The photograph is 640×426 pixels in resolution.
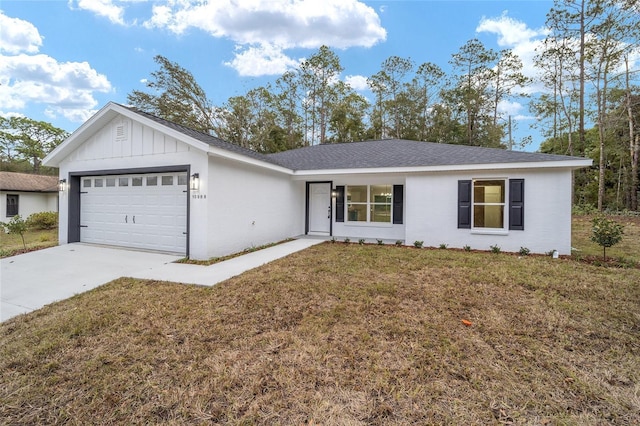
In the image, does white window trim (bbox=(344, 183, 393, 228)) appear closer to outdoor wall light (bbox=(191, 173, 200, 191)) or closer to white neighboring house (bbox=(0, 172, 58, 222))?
outdoor wall light (bbox=(191, 173, 200, 191))

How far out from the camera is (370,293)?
440 cm

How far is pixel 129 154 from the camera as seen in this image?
7.58 metres

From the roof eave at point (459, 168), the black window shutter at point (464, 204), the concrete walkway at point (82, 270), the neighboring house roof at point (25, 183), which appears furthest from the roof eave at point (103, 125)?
the neighboring house roof at point (25, 183)

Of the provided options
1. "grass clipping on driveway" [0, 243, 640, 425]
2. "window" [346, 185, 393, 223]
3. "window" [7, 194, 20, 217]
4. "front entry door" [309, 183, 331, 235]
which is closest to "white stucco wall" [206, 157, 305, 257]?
"front entry door" [309, 183, 331, 235]

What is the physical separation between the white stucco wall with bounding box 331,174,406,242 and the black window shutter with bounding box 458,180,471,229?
1.99m

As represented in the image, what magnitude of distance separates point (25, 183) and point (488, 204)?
25.9 metres

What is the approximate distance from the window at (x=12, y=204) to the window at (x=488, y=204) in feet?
81.6

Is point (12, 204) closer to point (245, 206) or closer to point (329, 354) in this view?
point (245, 206)

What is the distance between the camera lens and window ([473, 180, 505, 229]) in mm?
8102

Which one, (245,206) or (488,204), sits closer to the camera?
(245,206)

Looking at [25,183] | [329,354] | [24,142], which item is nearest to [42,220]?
[25,183]

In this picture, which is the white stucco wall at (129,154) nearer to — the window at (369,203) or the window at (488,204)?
the window at (369,203)

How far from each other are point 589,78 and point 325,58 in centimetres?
1720

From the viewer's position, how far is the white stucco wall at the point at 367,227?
9.82 meters
